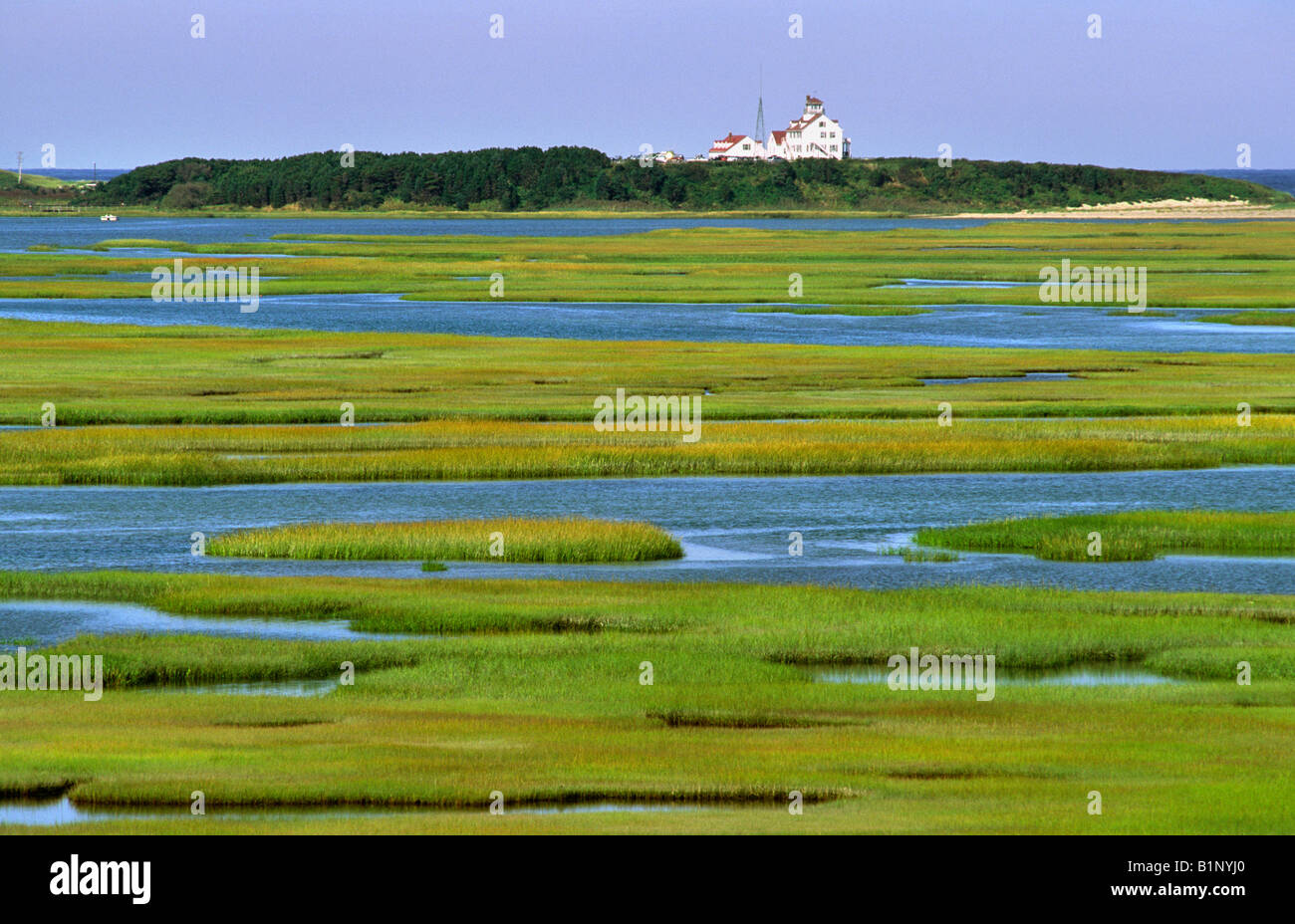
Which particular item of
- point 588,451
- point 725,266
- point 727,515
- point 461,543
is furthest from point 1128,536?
point 725,266

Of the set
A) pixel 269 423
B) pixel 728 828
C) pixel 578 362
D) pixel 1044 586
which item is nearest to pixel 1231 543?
pixel 1044 586

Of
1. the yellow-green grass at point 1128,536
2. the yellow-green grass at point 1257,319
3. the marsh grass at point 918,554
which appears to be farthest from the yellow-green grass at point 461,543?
the yellow-green grass at point 1257,319

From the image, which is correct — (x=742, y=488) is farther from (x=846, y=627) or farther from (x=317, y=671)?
(x=317, y=671)

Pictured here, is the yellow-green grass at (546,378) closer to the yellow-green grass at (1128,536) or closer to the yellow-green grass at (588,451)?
the yellow-green grass at (588,451)

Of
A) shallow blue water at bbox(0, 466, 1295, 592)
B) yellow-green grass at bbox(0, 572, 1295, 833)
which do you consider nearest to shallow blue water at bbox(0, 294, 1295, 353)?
shallow blue water at bbox(0, 466, 1295, 592)

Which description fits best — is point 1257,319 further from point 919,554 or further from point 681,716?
point 681,716

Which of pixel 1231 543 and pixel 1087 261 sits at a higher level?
pixel 1087 261
